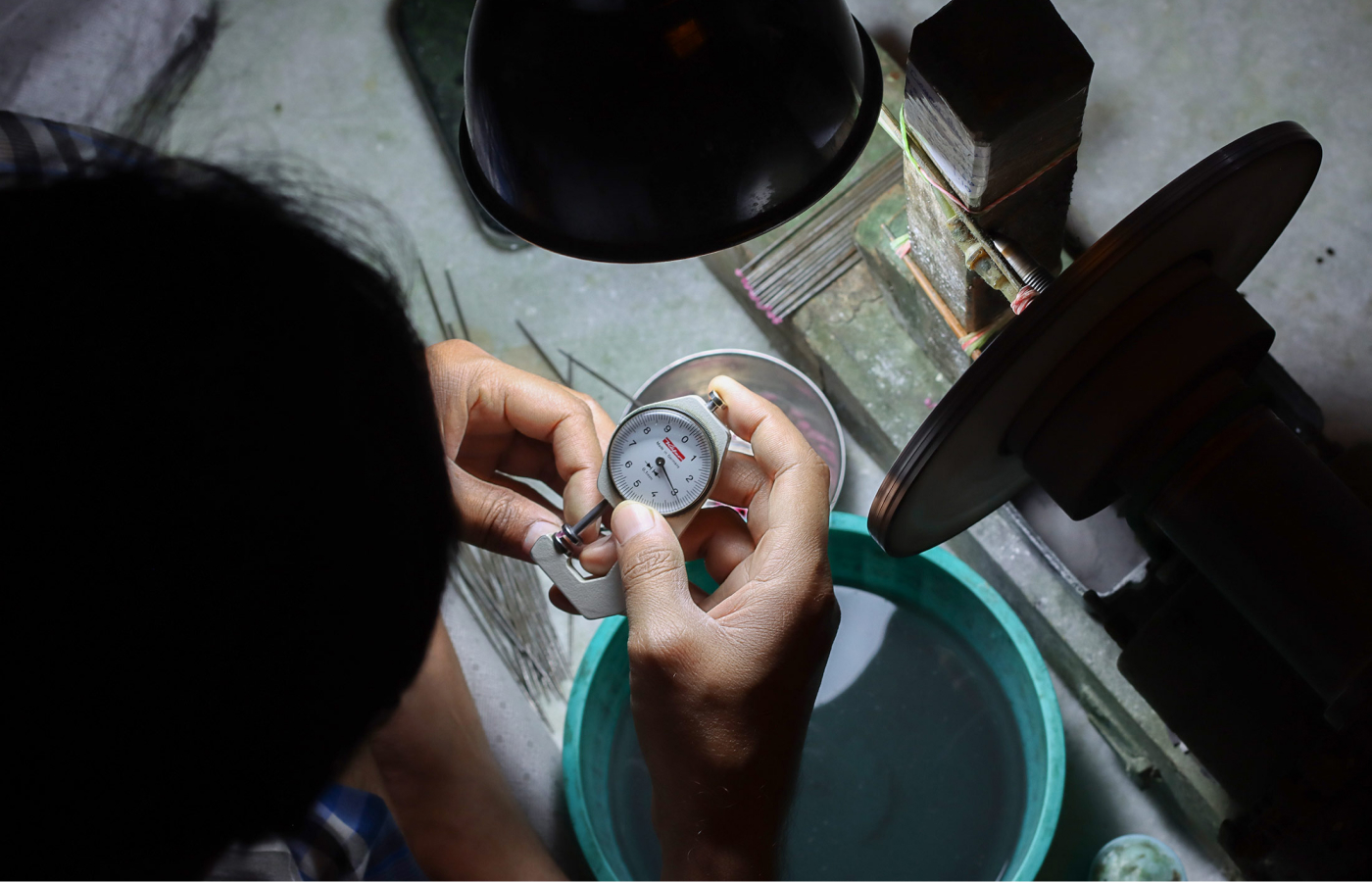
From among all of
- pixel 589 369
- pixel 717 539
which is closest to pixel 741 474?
pixel 717 539

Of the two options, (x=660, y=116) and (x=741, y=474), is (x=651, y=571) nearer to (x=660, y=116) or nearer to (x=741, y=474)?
(x=741, y=474)

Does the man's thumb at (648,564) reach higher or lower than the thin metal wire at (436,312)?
higher

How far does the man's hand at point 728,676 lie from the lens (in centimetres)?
124

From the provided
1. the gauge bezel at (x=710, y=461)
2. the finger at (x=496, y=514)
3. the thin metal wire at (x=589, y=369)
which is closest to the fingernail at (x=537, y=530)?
the finger at (x=496, y=514)

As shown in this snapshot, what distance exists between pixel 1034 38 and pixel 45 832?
1.34 meters

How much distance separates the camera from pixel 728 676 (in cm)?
124

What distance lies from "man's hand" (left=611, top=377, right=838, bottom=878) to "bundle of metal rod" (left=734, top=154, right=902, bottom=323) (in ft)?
2.49

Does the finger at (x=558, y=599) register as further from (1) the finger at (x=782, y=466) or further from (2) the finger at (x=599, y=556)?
(1) the finger at (x=782, y=466)

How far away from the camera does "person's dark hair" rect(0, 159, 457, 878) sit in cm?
64

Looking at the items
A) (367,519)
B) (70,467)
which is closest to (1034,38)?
(367,519)

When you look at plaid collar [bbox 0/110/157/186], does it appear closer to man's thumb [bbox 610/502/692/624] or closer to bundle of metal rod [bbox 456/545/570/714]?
man's thumb [bbox 610/502/692/624]

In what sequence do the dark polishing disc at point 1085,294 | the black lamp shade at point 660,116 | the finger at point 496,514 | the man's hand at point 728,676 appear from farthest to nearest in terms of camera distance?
the finger at point 496,514 < the man's hand at point 728,676 < the dark polishing disc at point 1085,294 < the black lamp shade at point 660,116

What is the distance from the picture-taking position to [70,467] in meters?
0.64

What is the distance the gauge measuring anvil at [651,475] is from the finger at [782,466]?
0.09 m
